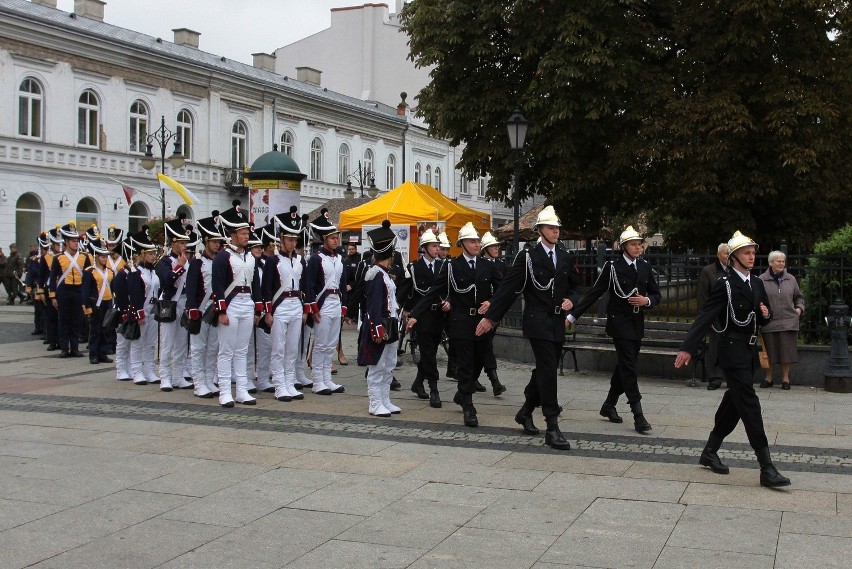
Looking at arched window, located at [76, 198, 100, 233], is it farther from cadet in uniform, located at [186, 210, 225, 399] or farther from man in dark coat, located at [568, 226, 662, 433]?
man in dark coat, located at [568, 226, 662, 433]

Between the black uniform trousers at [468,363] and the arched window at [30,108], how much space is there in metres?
30.4

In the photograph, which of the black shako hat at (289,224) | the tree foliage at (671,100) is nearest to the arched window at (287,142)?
the tree foliage at (671,100)

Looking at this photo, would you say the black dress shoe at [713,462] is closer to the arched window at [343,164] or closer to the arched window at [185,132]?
the arched window at [185,132]

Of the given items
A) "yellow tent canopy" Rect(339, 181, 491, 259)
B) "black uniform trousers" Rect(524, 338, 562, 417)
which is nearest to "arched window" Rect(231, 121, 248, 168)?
"yellow tent canopy" Rect(339, 181, 491, 259)

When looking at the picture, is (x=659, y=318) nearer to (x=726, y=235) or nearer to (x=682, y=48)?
(x=726, y=235)

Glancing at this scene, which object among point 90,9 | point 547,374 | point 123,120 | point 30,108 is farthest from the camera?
point 90,9

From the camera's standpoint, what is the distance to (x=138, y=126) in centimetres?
4097

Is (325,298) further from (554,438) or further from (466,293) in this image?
(554,438)

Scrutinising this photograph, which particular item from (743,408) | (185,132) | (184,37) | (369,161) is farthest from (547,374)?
(369,161)

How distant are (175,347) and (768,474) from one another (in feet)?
26.1

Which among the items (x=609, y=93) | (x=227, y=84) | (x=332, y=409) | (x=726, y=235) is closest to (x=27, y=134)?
(x=227, y=84)

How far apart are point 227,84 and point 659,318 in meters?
34.4

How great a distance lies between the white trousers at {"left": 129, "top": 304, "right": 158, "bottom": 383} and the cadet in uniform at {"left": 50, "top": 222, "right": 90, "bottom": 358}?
3.64m

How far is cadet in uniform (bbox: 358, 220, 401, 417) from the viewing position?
10.4m
